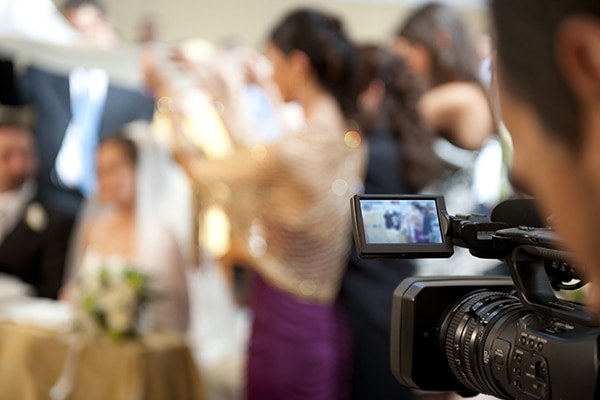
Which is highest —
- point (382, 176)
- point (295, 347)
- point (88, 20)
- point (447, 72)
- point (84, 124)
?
point (88, 20)

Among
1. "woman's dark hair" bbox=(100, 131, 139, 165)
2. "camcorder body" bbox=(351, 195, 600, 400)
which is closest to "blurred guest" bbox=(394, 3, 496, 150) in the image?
"woman's dark hair" bbox=(100, 131, 139, 165)

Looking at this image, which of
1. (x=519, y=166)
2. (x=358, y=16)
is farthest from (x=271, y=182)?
(x=358, y=16)

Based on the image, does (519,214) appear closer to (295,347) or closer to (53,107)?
(295,347)

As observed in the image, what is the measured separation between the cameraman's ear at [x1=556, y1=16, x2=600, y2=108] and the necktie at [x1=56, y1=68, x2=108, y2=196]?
4.44 m

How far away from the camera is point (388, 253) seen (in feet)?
3.45

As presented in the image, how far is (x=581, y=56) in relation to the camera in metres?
0.50

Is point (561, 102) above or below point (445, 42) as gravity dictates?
below

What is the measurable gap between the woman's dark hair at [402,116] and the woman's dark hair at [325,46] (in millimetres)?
54

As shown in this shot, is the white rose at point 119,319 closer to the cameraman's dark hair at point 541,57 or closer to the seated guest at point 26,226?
the seated guest at point 26,226

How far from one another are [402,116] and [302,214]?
16.2 inches

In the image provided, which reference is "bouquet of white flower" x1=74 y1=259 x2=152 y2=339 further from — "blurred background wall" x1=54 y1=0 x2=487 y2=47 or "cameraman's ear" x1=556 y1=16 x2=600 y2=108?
"blurred background wall" x1=54 y1=0 x2=487 y2=47

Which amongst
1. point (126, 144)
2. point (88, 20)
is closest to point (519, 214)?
point (126, 144)

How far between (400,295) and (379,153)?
147cm

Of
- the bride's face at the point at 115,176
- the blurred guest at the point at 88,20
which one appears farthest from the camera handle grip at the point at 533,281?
the blurred guest at the point at 88,20
